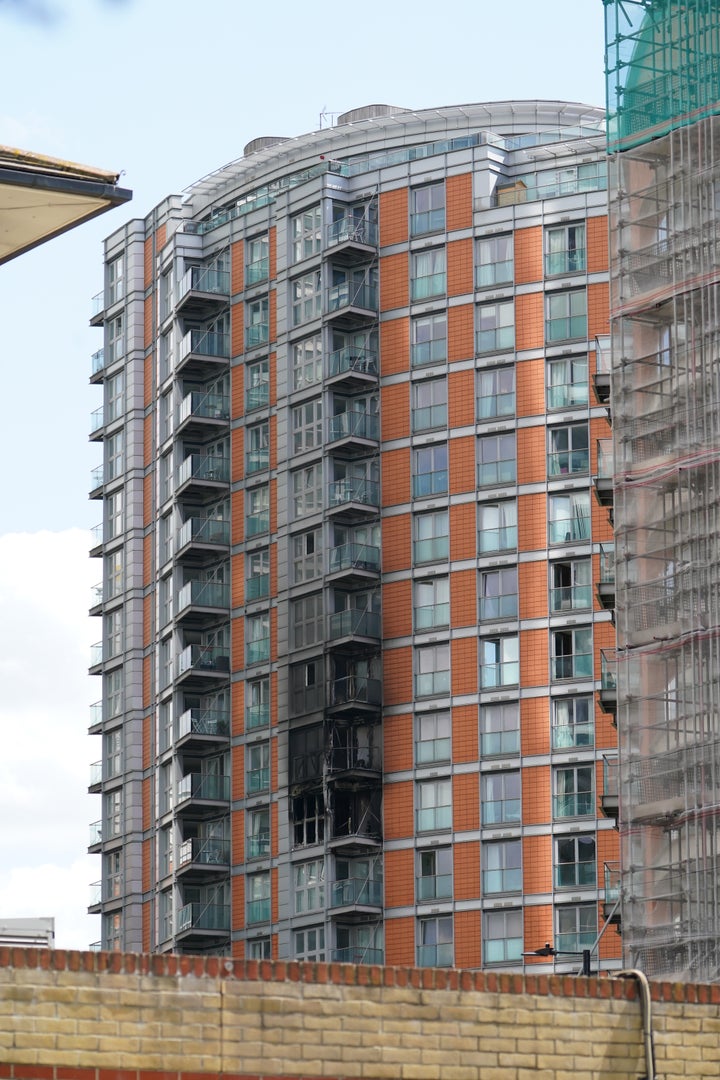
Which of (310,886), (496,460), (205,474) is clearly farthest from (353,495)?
(310,886)

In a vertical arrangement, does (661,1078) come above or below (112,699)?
below

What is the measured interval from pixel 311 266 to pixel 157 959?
76.0 metres

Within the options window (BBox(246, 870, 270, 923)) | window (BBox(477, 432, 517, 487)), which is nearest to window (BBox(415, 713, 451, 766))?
window (BBox(246, 870, 270, 923))

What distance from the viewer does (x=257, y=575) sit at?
315 ft

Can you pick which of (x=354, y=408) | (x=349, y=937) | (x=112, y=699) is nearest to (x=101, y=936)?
(x=112, y=699)

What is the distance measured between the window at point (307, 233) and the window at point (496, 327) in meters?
8.62

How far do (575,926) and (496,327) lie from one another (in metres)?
23.0

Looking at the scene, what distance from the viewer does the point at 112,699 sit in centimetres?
10675

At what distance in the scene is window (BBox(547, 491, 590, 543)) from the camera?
86.9 meters

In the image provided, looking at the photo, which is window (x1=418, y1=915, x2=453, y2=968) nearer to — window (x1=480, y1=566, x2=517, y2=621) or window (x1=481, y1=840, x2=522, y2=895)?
window (x1=481, y1=840, x2=522, y2=895)

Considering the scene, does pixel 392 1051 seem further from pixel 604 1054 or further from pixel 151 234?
pixel 151 234

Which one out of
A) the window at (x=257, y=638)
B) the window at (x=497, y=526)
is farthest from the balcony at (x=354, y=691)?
the window at (x=497, y=526)

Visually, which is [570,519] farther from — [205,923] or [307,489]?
[205,923]

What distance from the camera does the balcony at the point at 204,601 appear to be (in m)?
96.9
